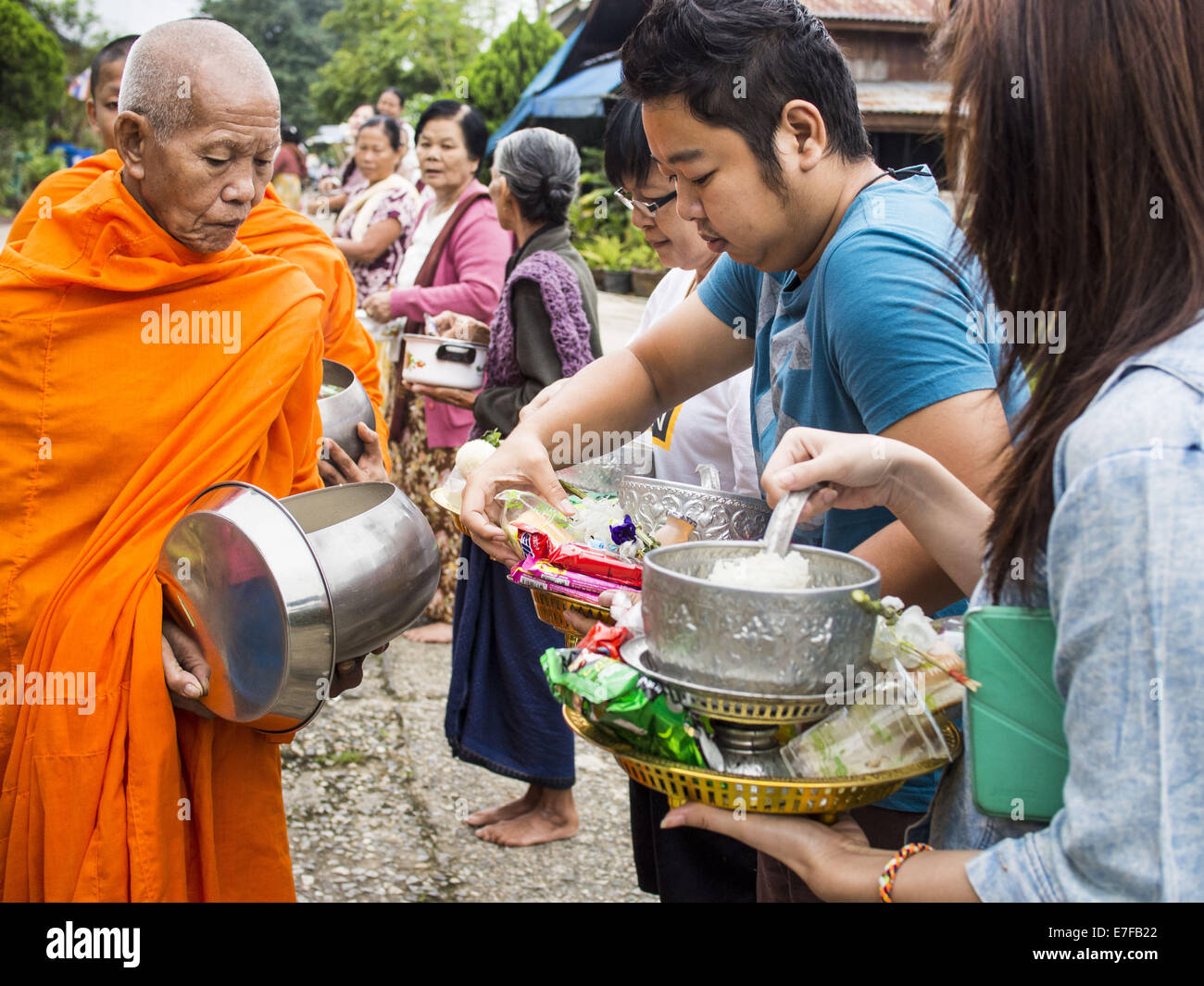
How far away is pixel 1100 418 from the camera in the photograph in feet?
3.20

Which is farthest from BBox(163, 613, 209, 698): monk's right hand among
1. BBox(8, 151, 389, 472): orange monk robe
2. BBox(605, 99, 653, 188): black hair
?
BBox(605, 99, 653, 188): black hair

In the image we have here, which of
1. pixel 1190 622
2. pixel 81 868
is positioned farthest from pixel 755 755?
pixel 81 868

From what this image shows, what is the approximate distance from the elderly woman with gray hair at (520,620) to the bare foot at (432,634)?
1.59 meters

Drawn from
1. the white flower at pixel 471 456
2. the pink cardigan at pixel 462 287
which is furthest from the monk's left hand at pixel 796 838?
the pink cardigan at pixel 462 287

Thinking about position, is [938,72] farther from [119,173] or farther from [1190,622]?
[119,173]

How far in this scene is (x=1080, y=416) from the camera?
101cm

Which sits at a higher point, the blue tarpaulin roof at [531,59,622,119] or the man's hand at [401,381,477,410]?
the blue tarpaulin roof at [531,59,622,119]

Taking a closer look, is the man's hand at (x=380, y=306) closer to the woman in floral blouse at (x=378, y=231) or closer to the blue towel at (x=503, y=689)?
the woman in floral blouse at (x=378, y=231)

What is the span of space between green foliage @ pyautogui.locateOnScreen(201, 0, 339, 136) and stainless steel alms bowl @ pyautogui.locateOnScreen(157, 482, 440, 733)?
70633 mm

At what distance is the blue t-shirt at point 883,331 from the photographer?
1507 mm

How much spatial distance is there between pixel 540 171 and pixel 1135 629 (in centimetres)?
373

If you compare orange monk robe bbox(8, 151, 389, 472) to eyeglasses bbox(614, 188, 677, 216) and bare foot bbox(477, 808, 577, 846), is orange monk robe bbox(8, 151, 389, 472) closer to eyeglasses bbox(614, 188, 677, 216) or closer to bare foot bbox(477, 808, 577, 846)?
eyeglasses bbox(614, 188, 677, 216)

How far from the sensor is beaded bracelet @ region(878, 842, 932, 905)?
3.91ft

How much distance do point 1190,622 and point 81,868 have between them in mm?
2040
